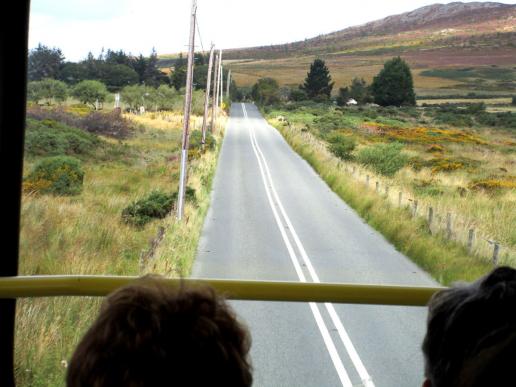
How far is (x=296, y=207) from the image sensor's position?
16094mm

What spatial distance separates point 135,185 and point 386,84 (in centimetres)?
746

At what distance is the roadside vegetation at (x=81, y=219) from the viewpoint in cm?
380

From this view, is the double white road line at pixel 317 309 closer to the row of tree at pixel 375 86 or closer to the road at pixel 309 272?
the road at pixel 309 272

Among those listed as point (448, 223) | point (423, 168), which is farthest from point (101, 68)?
point (423, 168)

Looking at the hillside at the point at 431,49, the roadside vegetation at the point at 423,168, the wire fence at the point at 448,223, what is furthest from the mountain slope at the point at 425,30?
the wire fence at the point at 448,223

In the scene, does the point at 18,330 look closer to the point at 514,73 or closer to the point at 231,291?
the point at 231,291

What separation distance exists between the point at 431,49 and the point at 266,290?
15.9 ft

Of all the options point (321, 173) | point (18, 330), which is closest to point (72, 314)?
point (18, 330)

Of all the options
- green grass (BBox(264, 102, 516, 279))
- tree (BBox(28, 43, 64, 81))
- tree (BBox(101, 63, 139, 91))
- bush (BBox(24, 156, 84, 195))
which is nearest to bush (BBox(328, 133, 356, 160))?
green grass (BBox(264, 102, 516, 279))

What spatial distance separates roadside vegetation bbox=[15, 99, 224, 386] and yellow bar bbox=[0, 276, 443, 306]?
1.15m

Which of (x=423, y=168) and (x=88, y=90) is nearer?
(x=88, y=90)

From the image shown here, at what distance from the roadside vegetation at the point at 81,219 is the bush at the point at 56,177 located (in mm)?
16

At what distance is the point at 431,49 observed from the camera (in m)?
6.36

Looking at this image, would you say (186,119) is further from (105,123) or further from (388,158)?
(388,158)
